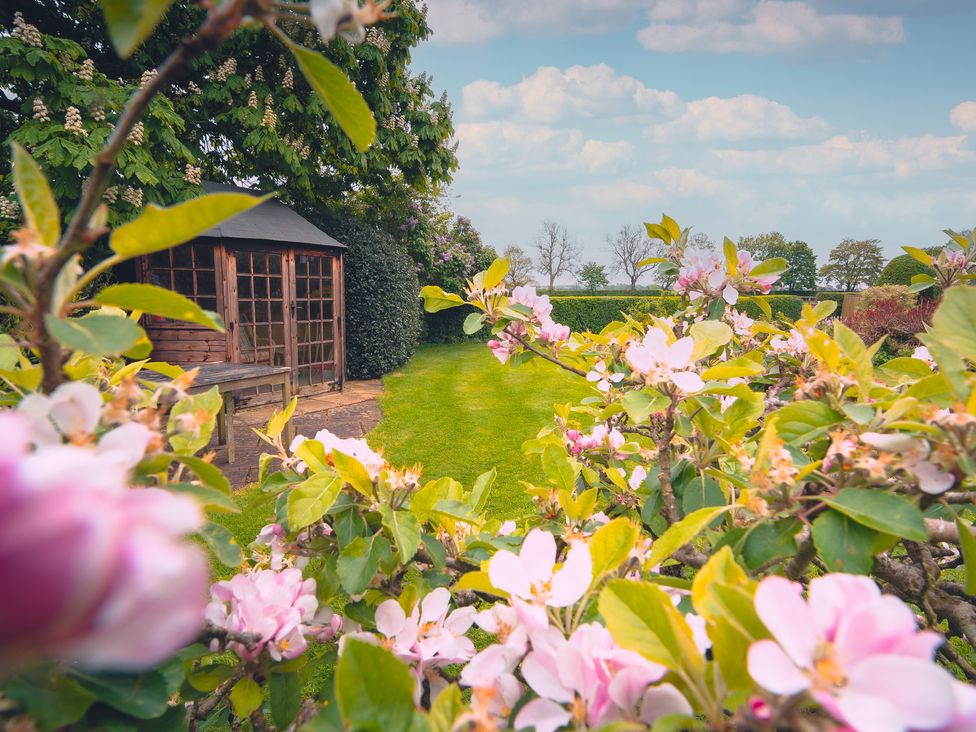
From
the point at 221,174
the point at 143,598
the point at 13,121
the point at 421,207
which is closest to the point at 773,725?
the point at 143,598

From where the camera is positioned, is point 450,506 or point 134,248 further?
point 450,506

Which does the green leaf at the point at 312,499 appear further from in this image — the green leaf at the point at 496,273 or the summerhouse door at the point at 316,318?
the summerhouse door at the point at 316,318

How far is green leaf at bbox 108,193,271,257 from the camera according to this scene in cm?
41

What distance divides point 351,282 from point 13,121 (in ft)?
14.5

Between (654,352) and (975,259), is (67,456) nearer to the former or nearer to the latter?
(654,352)

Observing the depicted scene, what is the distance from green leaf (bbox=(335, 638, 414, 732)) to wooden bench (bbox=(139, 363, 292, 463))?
4529mm

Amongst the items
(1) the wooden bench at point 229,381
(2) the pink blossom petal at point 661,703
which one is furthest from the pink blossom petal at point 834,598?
(1) the wooden bench at point 229,381

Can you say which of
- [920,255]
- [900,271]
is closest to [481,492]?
[920,255]

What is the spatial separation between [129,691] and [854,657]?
23.4 inches

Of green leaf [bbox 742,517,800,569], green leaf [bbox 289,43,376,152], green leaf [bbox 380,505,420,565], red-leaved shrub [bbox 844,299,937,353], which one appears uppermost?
green leaf [bbox 289,43,376,152]

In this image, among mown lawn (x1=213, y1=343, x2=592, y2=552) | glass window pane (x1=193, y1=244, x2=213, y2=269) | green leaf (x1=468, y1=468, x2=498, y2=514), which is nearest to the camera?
green leaf (x1=468, y1=468, x2=498, y2=514)

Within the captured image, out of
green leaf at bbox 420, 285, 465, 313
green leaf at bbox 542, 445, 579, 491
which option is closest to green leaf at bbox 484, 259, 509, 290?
green leaf at bbox 420, 285, 465, 313

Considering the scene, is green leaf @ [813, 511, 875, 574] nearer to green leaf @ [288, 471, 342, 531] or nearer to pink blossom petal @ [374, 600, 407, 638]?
pink blossom petal @ [374, 600, 407, 638]

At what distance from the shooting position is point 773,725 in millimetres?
347
